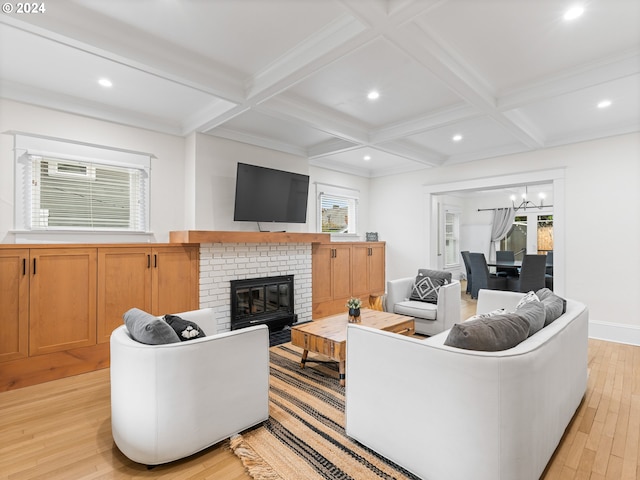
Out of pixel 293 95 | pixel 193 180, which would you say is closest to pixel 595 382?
pixel 293 95

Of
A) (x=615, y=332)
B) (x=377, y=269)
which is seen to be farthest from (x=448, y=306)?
(x=377, y=269)

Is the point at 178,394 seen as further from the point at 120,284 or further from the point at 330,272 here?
the point at 330,272

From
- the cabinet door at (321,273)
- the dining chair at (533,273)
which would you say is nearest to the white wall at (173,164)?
the cabinet door at (321,273)

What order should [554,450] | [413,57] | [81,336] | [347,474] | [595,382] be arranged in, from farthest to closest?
1. [81,336]
2. [595,382]
3. [413,57]
4. [554,450]
5. [347,474]

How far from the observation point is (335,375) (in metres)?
3.06

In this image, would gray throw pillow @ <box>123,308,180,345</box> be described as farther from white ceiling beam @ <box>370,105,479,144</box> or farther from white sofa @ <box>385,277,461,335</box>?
white ceiling beam @ <box>370,105,479,144</box>

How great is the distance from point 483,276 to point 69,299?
6271 millimetres

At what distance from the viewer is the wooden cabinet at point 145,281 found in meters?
3.29

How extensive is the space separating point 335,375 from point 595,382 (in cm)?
228

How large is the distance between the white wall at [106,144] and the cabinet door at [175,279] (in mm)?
364

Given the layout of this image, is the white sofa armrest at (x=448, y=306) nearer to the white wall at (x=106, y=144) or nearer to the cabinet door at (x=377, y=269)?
the cabinet door at (x=377, y=269)

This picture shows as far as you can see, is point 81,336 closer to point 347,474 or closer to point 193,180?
point 193,180

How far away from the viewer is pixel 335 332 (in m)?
3.02

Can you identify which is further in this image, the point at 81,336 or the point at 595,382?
the point at 81,336
